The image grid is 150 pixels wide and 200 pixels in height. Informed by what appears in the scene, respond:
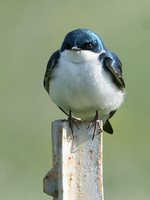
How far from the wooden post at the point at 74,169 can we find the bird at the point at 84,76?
2.45 feet

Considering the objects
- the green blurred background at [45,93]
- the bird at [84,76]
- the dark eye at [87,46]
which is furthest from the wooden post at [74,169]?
the green blurred background at [45,93]

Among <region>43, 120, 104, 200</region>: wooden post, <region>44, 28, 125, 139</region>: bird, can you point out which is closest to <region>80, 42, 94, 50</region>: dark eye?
<region>44, 28, 125, 139</region>: bird

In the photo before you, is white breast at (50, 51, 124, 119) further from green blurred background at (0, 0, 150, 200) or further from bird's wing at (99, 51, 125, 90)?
green blurred background at (0, 0, 150, 200)

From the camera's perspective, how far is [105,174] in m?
4.71

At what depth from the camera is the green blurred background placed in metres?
4.66

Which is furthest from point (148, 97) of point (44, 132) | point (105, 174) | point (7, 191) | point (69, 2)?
point (69, 2)

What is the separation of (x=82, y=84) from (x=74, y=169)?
33.5 inches

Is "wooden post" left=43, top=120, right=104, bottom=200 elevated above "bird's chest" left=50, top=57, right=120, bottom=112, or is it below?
below

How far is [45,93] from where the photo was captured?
5.79 m

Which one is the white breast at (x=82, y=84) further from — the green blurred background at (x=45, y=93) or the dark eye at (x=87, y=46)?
the green blurred background at (x=45, y=93)

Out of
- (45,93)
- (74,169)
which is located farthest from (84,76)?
(45,93)

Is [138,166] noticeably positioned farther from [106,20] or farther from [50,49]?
[106,20]

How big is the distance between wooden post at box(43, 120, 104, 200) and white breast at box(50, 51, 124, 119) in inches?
30.1

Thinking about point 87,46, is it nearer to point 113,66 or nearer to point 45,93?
point 113,66
